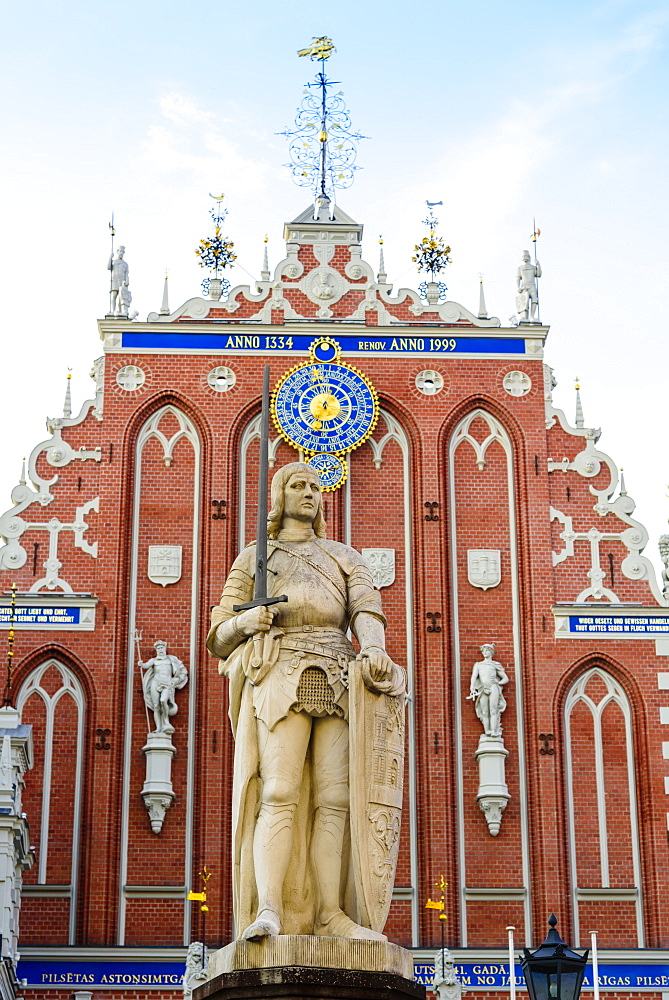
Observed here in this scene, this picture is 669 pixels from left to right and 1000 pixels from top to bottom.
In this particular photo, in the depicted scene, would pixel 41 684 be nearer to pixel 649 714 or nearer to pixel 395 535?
pixel 395 535

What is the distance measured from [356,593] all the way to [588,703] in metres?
12.9

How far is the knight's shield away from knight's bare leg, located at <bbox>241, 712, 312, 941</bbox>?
250 mm

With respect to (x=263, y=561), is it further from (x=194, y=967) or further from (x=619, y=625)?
(x=619, y=625)

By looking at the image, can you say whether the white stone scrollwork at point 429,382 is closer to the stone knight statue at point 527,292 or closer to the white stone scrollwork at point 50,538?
the stone knight statue at point 527,292

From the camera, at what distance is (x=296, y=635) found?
7.80 metres

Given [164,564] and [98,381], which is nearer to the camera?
[164,564]

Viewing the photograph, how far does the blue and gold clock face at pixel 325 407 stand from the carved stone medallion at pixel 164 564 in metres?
1.98

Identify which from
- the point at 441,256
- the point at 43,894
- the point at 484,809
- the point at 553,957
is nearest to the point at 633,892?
the point at 484,809

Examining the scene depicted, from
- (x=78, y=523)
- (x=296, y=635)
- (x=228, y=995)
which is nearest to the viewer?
(x=228, y=995)

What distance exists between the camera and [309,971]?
22.4ft

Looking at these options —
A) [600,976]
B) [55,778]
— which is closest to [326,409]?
[55,778]

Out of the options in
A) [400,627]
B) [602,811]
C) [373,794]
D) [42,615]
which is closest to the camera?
[373,794]

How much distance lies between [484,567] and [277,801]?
13.5 metres

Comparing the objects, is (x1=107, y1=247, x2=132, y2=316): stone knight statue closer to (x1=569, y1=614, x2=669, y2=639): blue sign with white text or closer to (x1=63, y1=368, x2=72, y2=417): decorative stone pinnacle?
(x1=63, y1=368, x2=72, y2=417): decorative stone pinnacle
